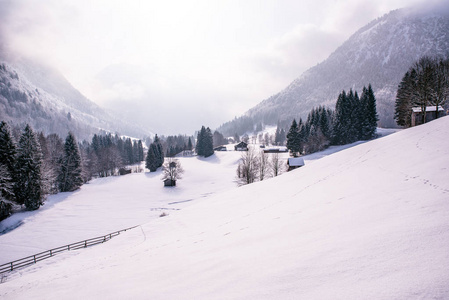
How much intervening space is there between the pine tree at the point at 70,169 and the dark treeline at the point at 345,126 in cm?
6353

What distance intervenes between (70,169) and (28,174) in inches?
533

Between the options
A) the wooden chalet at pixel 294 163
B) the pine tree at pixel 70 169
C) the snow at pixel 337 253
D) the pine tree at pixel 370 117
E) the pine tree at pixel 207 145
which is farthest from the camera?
the pine tree at pixel 207 145

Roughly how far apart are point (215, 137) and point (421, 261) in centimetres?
14871

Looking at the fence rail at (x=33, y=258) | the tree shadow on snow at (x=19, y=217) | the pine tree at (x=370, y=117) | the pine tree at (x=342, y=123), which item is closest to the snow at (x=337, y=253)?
the fence rail at (x=33, y=258)

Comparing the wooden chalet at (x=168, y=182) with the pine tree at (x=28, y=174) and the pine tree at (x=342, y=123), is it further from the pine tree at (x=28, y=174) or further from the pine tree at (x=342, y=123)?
the pine tree at (x=342, y=123)

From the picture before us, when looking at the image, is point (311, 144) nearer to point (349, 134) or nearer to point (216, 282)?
point (349, 134)

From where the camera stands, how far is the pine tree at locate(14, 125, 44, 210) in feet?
94.7

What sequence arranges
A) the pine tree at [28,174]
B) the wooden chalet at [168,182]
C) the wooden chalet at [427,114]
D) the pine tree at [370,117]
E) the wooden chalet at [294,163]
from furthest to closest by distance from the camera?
1. the pine tree at [370,117]
2. the wooden chalet at [168,182]
3. the wooden chalet at [294,163]
4. the wooden chalet at [427,114]
5. the pine tree at [28,174]

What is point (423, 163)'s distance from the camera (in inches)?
333

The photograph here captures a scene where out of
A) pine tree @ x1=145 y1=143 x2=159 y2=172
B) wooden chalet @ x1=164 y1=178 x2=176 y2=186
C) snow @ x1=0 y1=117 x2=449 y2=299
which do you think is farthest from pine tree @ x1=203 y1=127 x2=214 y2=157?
snow @ x1=0 y1=117 x2=449 y2=299

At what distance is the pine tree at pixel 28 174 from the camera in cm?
2888

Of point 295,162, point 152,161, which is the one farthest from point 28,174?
point 295,162

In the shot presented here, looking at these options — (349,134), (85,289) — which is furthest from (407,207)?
(349,134)

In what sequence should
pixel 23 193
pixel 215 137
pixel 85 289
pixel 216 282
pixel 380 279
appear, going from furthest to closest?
pixel 215 137 → pixel 23 193 → pixel 85 289 → pixel 216 282 → pixel 380 279
